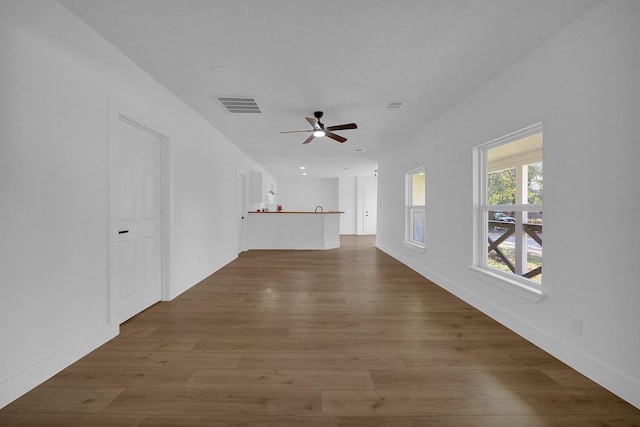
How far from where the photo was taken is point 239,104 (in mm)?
3525

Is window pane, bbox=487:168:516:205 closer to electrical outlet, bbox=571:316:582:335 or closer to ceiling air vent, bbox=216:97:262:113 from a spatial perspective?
electrical outlet, bbox=571:316:582:335

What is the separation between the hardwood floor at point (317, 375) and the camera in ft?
4.83

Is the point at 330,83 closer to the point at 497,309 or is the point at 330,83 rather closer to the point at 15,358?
the point at 497,309

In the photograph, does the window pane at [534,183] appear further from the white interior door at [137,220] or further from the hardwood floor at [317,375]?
the white interior door at [137,220]

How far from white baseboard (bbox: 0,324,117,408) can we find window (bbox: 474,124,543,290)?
3.72 m

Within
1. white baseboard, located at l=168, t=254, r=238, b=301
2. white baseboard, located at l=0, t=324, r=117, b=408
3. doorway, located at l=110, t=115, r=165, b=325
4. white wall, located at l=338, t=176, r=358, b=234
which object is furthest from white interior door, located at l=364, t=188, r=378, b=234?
white baseboard, located at l=0, t=324, r=117, b=408

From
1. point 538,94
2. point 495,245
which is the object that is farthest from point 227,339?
point 538,94

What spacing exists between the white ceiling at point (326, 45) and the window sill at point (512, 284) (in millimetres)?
2070

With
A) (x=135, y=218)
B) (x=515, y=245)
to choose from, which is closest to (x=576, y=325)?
(x=515, y=245)

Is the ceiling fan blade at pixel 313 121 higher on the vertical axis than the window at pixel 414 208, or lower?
→ higher

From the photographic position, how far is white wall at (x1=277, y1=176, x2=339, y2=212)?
1169cm

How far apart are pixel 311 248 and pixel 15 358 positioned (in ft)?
20.1

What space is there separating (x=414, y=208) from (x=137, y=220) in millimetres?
4676

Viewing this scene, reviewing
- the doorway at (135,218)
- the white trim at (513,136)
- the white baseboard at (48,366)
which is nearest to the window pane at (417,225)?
the white trim at (513,136)
